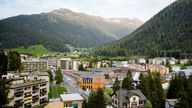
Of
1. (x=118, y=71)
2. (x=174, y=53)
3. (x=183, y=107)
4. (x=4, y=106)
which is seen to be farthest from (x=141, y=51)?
(x=4, y=106)

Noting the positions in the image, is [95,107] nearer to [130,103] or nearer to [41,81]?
[130,103]

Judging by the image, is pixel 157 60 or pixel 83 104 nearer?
pixel 83 104

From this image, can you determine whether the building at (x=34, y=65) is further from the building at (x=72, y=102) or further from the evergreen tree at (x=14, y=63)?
the building at (x=72, y=102)

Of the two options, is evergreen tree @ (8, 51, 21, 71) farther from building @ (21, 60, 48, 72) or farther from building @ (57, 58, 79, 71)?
building @ (57, 58, 79, 71)

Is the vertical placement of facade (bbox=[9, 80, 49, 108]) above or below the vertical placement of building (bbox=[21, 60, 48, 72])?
below

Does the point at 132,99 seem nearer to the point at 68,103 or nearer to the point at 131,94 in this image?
the point at 131,94

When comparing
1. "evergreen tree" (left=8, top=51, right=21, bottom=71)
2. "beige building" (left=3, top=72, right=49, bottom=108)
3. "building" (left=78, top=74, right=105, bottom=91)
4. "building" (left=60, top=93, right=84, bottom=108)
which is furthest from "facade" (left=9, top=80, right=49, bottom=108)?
"building" (left=78, top=74, right=105, bottom=91)

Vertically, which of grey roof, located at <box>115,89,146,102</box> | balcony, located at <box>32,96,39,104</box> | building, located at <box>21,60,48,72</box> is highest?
building, located at <box>21,60,48,72</box>

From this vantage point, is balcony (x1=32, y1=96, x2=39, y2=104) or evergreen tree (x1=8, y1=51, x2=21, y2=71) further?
evergreen tree (x1=8, y1=51, x2=21, y2=71)
